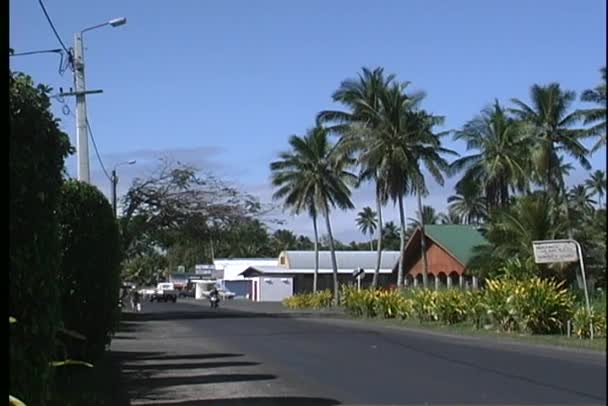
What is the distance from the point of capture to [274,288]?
94.9m

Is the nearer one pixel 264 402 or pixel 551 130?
pixel 264 402

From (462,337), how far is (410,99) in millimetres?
23800

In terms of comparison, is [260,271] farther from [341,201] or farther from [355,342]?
[355,342]

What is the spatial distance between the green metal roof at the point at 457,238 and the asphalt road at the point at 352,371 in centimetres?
2913

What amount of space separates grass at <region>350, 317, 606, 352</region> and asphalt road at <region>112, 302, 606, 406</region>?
4.38 ft

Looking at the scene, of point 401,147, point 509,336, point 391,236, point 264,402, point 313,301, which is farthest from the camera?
point 391,236

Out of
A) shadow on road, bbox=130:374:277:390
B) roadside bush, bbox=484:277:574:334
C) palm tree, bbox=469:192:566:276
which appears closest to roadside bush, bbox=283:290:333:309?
palm tree, bbox=469:192:566:276

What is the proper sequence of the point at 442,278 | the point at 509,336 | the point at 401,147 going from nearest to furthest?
the point at 509,336 < the point at 401,147 < the point at 442,278

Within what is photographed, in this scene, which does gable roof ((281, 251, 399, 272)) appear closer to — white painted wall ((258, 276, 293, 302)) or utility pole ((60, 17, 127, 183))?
white painted wall ((258, 276, 293, 302))

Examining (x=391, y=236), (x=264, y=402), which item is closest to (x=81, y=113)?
(x=264, y=402)

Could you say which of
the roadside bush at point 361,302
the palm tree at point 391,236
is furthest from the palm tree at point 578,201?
the palm tree at point 391,236

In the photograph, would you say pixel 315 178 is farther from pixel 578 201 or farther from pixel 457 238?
pixel 578 201

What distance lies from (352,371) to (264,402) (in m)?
5.02

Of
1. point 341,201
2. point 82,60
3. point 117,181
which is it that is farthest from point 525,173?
point 82,60
